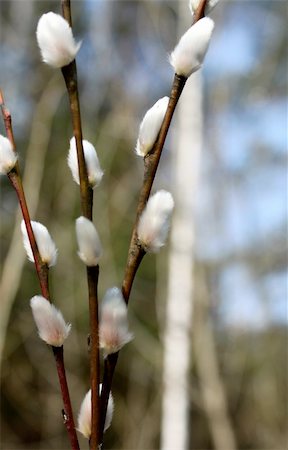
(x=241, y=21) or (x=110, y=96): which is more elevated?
(x=241, y=21)

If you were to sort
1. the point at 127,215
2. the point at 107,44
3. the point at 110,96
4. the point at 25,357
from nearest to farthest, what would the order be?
1. the point at 107,44
2. the point at 110,96
3. the point at 127,215
4. the point at 25,357

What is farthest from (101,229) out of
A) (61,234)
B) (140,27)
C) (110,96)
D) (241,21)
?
(241,21)

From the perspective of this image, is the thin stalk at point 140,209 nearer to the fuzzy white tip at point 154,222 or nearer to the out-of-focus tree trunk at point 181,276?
the fuzzy white tip at point 154,222

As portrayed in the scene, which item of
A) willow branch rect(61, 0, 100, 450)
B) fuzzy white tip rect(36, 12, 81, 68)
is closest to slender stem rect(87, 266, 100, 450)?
willow branch rect(61, 0, 100, 450)

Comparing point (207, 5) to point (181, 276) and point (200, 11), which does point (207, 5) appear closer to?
point (200, 11)

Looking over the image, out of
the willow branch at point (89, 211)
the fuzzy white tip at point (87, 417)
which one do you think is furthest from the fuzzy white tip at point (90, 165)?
the fuzzy white tip at point (87, 417)

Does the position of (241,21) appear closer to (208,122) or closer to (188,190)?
(208,122)
